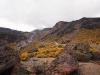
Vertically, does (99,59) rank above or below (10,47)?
below

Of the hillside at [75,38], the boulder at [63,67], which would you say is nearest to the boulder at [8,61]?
the boulder at [63,67]

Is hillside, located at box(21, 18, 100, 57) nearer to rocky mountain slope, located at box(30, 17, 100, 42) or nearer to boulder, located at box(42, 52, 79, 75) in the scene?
rocky mountain slope, located at box(30, 17, 100, 42)

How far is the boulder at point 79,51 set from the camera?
18.1 metres

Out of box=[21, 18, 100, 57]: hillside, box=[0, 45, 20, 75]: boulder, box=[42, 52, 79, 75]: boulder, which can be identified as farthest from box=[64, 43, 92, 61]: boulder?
box=[21, 18, 100, 57]: hillside

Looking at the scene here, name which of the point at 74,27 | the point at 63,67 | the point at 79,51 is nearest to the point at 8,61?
the point at 63,67

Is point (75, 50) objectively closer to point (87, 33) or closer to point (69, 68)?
point (69, 68)

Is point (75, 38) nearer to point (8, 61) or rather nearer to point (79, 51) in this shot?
point (79, 51)

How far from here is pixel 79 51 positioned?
18453 millimetres

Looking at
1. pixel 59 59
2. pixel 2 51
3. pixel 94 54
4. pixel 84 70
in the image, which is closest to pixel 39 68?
pixel 59 59

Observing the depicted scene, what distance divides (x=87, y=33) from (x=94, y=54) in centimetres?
5204

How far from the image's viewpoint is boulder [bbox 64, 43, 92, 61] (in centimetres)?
1812

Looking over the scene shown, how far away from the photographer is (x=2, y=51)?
36.4 feet

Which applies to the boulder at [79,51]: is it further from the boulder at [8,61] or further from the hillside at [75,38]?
the hillside at [75,38]

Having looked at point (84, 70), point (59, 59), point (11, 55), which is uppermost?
point (11, 55)
